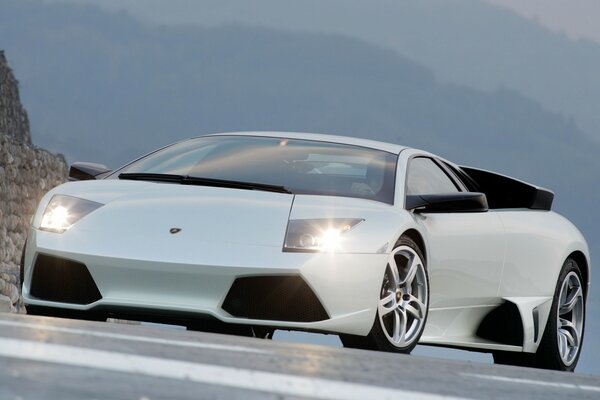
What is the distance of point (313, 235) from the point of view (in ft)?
20.2

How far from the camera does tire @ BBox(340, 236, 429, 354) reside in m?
6.41

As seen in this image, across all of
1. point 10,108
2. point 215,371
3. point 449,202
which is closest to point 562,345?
point 449,202

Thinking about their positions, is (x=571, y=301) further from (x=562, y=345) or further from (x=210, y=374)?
(x=210, y=374)

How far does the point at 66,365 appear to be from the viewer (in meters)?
3.56

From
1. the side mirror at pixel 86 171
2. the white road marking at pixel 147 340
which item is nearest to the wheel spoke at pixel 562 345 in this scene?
→ the side mirror at pixel 86 171

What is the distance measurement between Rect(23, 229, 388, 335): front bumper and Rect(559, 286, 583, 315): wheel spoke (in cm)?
311

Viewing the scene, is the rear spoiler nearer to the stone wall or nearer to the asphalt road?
the asphalt road

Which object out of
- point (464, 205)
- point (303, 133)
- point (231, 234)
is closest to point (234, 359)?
point (231, 234)

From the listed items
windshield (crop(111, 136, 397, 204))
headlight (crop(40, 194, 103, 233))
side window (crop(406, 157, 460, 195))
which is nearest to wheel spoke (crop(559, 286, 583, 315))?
side window (crop(406, 157, 460, 195))

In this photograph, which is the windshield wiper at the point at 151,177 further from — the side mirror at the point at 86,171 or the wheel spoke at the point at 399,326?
the wheel spoke at the point at 399,326

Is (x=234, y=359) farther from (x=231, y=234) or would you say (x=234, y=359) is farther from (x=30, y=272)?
(x=30, y=272)

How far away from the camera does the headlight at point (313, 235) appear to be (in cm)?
613

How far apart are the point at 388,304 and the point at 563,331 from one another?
9.45 ft

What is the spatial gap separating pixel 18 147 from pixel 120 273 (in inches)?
413
